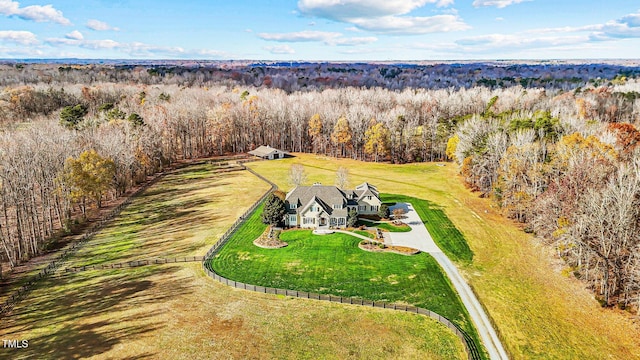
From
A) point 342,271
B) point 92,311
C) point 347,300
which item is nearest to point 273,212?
point 342,271

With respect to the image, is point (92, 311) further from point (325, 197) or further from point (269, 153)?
point (269, 153)

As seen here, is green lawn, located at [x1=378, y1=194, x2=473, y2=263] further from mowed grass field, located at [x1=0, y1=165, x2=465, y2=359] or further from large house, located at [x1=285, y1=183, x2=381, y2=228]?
mowed grass field, located at [x1=0, y1=165, x2=465, y2=359]

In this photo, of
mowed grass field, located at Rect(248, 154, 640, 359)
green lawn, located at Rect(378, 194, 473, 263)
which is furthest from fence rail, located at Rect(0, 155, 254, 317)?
green lawn, located at Rect(378, 194, 473, 263)

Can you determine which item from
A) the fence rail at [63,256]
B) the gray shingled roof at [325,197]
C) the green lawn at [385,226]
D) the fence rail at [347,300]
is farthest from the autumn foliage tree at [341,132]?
the fence rail at [347,300]

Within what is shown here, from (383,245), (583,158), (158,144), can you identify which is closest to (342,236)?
(383,245)

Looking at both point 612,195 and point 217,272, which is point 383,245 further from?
point 612,195

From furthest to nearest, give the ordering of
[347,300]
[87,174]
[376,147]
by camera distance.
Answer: [376,147] < [87,174] < [347,300]

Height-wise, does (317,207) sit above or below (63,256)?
above
